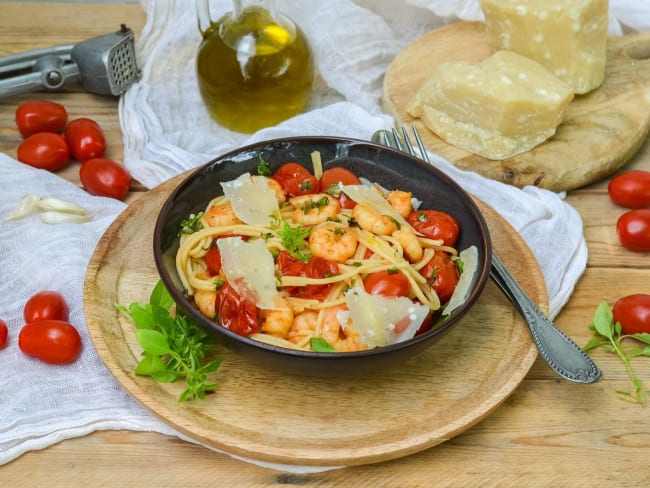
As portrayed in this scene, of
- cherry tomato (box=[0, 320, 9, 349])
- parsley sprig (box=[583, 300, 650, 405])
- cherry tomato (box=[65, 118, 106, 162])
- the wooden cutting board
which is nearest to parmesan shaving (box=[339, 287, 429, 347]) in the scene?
parsley sprig (box=[583, 300, 650, 405])

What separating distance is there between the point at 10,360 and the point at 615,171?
8.92 feet

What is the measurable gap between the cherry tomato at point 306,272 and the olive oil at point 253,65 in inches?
56.0

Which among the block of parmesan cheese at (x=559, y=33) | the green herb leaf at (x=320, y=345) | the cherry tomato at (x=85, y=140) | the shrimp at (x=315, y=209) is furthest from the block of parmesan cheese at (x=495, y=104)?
the green herb leaf at (x=320, y=345)

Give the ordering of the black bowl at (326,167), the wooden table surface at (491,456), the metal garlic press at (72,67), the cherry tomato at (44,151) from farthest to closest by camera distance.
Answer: the metal garlic press at (72,67) → the cherry tomato at (44,151) → the wooden table surface at (491,456) → the black bowl at (326,167)

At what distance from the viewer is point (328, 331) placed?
2441 mm

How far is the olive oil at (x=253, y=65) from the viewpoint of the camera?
3725mm

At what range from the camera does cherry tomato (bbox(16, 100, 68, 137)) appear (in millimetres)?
3836

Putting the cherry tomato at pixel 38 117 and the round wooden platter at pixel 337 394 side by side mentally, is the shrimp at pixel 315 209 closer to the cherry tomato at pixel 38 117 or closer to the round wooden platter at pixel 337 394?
the round wooden platter at pixel 337 394

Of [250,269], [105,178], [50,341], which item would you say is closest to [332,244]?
[250,269]

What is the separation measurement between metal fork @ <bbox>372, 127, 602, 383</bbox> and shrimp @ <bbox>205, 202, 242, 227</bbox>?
908mm

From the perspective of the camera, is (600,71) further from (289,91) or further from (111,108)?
(111,108)

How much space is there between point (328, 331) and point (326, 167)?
0.86m

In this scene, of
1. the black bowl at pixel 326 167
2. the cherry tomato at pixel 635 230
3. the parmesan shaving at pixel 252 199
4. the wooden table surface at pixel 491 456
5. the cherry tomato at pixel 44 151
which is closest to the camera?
the black bowl at pixel 326 167

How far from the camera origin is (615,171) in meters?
3.79
